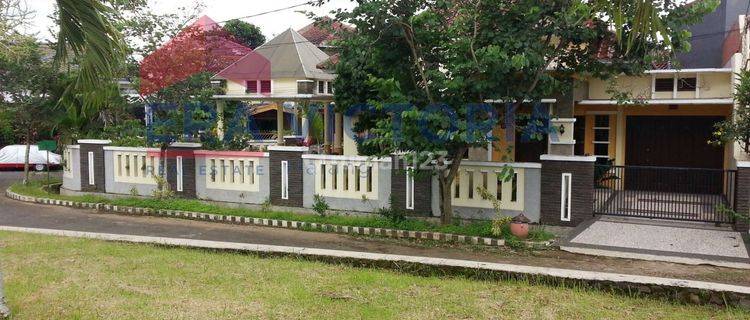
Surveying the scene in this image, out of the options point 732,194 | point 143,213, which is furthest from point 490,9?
point 143,213

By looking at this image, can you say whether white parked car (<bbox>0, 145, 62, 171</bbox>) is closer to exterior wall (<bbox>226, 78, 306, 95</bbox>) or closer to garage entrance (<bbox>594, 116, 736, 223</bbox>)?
exterior wall (<bbox>226, 78, 306, 95</bbox>)

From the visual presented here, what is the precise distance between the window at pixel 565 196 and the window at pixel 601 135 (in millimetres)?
5147

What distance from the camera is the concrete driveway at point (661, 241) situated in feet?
25.9

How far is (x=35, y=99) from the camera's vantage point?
1672 centimetres

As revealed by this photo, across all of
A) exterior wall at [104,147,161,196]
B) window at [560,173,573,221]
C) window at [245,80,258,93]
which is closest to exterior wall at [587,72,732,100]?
window at [560,173,573,221]

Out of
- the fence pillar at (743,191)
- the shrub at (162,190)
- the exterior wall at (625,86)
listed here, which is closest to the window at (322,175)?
the shrub at (162,190)

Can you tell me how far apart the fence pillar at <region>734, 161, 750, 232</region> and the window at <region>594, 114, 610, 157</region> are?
5402 millimetres

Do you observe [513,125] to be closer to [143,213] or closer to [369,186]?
[369,186]

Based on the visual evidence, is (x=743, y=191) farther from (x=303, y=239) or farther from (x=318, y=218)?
(x=318, y=218)

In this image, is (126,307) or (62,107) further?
(62,107)

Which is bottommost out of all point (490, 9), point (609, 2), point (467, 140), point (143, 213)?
point (143, 213)

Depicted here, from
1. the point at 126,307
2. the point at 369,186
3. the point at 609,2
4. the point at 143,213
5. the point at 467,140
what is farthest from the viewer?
the point at 143,213

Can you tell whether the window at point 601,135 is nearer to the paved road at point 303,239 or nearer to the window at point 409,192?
the window at point 409,192

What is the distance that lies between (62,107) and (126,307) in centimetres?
1285
